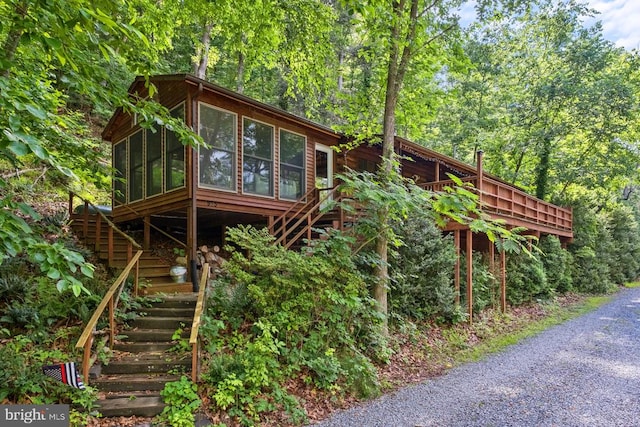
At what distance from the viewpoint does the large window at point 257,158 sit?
8547 mm

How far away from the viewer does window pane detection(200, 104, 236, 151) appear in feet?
25.5

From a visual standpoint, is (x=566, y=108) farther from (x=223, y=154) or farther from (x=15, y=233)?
(x=15, y=233)

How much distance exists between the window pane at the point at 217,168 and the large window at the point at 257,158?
1.17ft

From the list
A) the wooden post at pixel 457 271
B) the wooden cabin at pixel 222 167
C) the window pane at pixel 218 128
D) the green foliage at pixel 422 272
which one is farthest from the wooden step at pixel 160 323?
the wooden post at pixel 457 271

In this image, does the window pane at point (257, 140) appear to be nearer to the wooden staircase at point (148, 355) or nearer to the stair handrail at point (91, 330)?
the wooden staircase at point (148, 355)

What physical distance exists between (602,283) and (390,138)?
14.4m

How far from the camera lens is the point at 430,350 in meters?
7.02

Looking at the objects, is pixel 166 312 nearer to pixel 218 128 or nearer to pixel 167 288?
pixel 167 288

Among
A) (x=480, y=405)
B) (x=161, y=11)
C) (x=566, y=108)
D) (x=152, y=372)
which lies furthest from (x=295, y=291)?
(x=566, y=108)

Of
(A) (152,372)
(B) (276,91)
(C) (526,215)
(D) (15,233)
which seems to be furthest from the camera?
(B) (276,91)

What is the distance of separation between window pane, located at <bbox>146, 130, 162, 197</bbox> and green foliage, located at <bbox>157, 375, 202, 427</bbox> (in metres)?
5.58

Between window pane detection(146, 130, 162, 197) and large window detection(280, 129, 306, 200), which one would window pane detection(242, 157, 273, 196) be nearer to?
large window detection(280, 129, 306, 200)

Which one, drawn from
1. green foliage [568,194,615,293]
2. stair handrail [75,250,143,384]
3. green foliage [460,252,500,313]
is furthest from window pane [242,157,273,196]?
green foliage [568,194,615,293]

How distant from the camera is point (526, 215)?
12.1m
